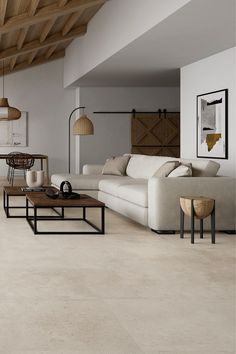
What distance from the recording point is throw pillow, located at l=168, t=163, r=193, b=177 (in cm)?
664

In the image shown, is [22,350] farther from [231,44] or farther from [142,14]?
[231,44]

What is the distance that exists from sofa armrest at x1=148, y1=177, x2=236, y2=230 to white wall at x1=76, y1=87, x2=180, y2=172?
23.5 ft

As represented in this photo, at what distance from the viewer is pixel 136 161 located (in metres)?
9.67

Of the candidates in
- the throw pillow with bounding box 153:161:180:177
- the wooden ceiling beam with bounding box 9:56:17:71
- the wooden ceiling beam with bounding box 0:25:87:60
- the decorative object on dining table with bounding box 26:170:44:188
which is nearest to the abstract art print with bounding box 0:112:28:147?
the wooden ceiling beam with bounding box 9:56:17:71

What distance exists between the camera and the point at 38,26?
10.6 meters

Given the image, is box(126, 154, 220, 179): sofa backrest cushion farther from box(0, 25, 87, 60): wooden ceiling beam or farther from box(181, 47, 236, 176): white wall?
box(0, 25, 87, 60): wooden ceiling beam

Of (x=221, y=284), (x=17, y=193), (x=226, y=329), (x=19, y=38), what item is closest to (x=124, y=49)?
(x=17, y=193)

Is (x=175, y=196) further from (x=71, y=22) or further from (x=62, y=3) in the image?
(x=71, y=22)

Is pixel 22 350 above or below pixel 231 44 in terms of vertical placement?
below

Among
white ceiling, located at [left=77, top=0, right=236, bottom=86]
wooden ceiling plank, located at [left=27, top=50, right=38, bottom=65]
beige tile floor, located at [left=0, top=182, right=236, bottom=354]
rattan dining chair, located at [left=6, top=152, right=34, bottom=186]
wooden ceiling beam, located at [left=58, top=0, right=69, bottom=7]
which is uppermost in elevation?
wooden ceiling plank, located at [left=27, top=50, right=38, bottom=65]

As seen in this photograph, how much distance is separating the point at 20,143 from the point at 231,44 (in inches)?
330

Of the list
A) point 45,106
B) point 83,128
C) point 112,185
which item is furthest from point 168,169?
point 45,106

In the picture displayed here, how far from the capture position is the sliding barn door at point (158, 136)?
13711 mm

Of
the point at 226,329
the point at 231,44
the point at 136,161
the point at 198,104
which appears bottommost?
the point at 226,329
